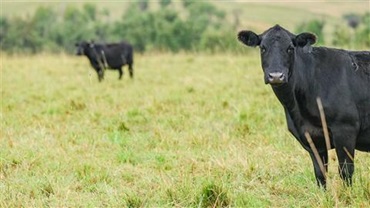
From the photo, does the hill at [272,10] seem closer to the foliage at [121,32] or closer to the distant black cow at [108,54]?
the foliage at [121,32]

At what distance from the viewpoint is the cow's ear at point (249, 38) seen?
5.35 meters

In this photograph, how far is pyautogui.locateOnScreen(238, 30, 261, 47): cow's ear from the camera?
5.35m

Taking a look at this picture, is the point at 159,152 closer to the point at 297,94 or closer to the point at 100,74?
the point at 297,94

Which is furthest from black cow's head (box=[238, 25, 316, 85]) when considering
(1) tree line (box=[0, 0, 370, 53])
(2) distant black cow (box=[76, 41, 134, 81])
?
(1) tree line (box=[0, 0, 370, 53])

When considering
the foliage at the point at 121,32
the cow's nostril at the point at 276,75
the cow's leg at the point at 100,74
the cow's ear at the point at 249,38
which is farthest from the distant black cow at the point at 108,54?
the foliage at the point at 121,32

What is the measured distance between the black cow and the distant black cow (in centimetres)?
1361

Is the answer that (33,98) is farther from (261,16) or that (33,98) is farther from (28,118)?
(261,16)

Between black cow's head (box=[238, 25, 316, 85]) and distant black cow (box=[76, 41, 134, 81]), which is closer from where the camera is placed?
black cow's head (box=[238, 25, 316, 85])

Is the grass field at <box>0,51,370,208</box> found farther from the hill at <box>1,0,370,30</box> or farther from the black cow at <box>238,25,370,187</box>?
the hill at <box>1,0,370,30</box>

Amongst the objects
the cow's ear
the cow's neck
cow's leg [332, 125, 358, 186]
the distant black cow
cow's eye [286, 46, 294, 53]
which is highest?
the cow's ear

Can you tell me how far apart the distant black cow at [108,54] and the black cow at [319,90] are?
13614 millimetres

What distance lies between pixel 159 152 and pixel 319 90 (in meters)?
2.63

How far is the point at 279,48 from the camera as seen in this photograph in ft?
16.6

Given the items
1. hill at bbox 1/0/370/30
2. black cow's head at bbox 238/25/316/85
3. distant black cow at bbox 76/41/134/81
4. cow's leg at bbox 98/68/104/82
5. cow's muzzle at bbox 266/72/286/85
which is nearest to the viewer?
cow's muzzle at bbox 266/72/286/85
